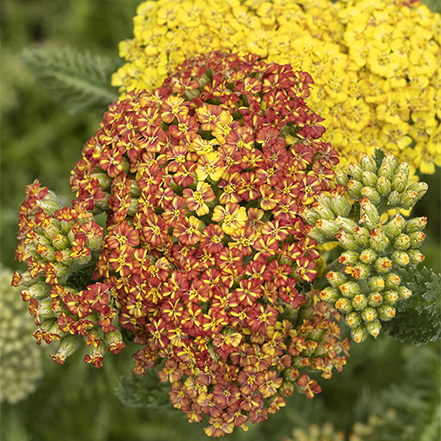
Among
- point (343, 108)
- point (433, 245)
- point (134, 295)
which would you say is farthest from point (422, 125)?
point (433, 245)

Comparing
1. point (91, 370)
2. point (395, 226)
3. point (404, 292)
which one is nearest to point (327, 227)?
point (395, 226)

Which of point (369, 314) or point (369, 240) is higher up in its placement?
point (369, 240)

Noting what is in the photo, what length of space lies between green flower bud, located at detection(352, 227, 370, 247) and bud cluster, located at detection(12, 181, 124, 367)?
104 centimetres

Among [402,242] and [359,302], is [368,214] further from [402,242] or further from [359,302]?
[359,302]

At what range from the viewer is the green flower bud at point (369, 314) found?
6.38 ft

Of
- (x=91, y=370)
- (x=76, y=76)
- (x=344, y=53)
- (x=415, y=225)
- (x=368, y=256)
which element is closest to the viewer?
(x=368, y=256)

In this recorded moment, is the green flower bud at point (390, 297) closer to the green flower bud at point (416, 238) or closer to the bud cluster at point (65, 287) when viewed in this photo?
the green flower bud at point (416, 238)

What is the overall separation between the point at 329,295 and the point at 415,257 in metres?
0.39

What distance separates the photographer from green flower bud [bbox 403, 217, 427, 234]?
2029 millimetres

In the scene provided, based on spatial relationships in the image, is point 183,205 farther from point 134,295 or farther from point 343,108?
point 343,108

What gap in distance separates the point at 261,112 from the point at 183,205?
0.57m

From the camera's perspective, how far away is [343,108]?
2469mm

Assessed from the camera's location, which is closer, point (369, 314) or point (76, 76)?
point (369, 314)

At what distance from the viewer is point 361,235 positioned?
198cm
